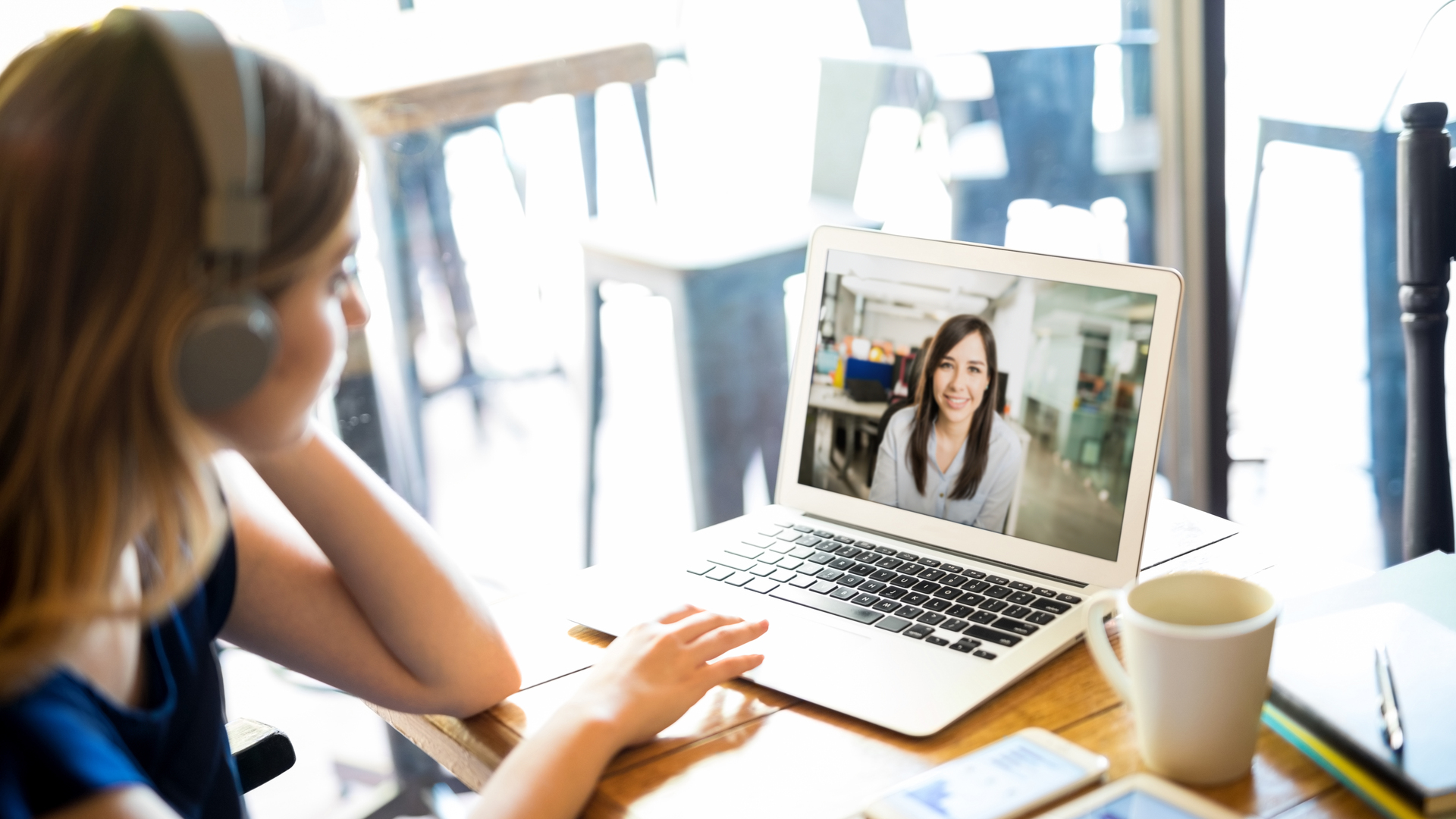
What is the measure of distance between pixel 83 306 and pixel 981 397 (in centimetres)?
61

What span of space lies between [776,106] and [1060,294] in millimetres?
1121

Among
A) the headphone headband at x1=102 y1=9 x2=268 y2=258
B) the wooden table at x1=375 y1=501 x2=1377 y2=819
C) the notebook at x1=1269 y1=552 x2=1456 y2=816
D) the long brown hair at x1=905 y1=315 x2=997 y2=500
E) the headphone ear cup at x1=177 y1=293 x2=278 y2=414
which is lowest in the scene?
the wooden table at x1=375 y1=501 x2=1377 y2=819

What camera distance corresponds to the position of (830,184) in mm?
1915

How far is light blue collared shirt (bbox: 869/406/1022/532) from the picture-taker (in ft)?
2.98

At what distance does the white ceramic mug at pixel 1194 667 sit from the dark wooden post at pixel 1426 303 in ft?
1.51

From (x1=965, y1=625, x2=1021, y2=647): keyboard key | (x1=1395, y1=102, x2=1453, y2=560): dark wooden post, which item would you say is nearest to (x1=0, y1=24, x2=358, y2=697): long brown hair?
(x1=965, y1=625, x2=1021, y2=647): keyboard key

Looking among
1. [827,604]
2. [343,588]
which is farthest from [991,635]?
[343,588]

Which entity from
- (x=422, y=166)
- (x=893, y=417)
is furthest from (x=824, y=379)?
(x=422, y=166)

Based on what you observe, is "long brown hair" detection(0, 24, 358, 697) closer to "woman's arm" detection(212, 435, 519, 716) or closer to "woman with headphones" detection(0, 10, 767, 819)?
"woman with headphones" detection(0, 10, 767, 819)

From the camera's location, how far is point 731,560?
3.19 feet

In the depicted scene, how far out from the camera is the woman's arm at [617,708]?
26.9 inches

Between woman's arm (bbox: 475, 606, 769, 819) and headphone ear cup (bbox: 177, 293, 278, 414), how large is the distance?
0.27 m

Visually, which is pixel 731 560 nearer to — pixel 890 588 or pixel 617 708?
pixel 890 588

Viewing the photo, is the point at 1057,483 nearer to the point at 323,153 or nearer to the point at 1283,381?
the point at 323,153
